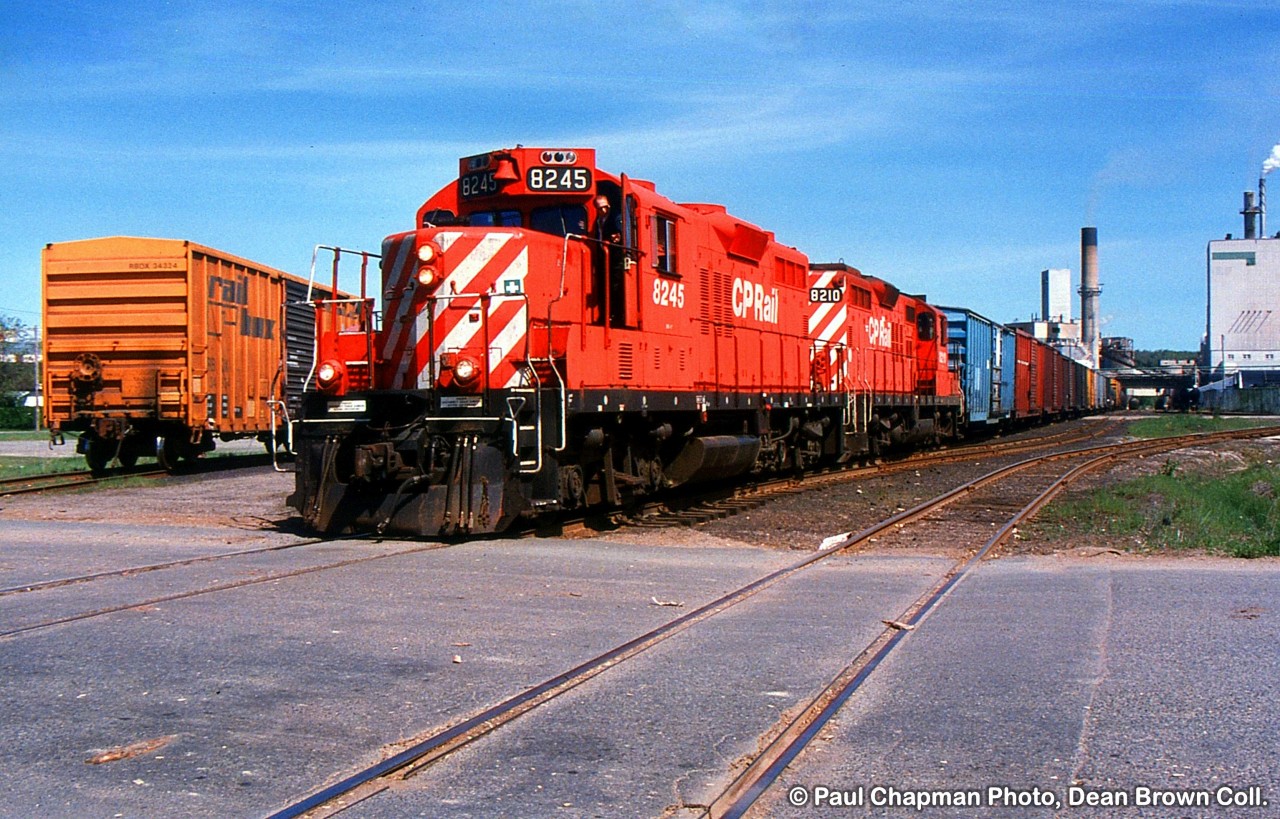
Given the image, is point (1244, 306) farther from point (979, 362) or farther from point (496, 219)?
point (496, 219)


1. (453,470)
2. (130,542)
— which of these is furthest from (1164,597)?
(130,542)

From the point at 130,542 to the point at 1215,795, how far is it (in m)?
9.23

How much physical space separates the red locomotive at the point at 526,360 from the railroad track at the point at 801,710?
2552mm

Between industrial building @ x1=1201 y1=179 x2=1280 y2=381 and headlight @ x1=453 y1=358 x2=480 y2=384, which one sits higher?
industrial building @ x1=1201 y1=179 x2=1280 y2=381

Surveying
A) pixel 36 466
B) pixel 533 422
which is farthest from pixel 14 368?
pixel 533 422

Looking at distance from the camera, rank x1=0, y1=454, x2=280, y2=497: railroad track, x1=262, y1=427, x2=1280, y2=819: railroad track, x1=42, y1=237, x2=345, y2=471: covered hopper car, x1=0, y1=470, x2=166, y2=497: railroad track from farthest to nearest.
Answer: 1. x1=42, y1=237, x2=345, y2=471: covered hopper car
2. x1=0, y1=454, x2=280, y2=497: railroad track
3. x1=0, y1=470, x2=166, y2=497: railroad track
4. x1=262, y1=427, x2=1280, y2=819: railroad track

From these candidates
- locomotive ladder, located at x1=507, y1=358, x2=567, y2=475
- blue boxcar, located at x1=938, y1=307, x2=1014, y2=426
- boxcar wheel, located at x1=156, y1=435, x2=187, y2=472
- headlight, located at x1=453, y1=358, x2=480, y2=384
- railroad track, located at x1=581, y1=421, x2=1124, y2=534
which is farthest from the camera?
blue boxcar, located at x1=938, y1=307, x2=1014, y2=426

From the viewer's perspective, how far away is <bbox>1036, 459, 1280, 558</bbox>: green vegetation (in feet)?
34.9

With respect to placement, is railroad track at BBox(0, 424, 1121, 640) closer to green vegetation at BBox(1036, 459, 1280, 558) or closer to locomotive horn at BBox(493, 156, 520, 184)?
locomotive horn at BBox(493, 156, 520, 184)

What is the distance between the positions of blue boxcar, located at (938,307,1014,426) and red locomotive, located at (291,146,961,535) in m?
17.1

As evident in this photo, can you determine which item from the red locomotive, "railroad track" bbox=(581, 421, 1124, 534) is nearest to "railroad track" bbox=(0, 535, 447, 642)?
the red locomotive

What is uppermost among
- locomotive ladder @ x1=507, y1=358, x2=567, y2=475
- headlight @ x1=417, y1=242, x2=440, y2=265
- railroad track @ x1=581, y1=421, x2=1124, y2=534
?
headlight @ x1=417, y1=242, x2=440, y2=265

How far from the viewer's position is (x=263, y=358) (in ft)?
69.7

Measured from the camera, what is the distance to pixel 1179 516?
503 inches
